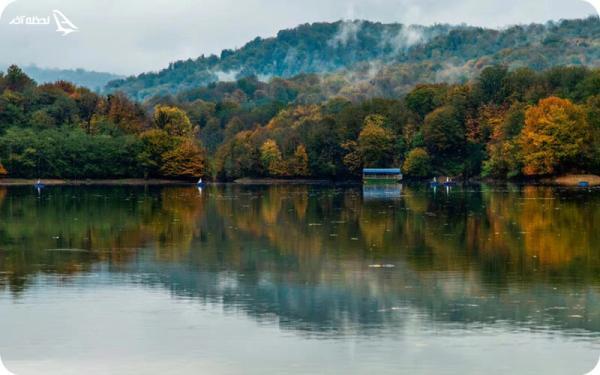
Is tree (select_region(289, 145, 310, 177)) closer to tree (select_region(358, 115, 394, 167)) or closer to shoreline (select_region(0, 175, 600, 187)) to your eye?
shoreline (select_region(0, 175, 600, 187))

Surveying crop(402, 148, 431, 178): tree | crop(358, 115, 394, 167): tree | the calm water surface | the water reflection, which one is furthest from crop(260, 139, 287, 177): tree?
the calm water surface

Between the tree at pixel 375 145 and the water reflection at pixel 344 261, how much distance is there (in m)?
69.2

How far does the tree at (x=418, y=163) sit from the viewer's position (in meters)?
116

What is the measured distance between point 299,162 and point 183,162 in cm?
1512

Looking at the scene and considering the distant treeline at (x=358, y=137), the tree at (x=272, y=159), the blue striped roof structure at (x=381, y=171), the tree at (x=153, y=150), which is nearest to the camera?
the distant treeline at (x=358, y=137)

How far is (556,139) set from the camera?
94.1 meters

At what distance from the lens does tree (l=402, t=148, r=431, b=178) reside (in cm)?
11625

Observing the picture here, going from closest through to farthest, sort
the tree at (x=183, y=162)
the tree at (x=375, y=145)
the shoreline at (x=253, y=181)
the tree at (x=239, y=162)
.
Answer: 1. the shoreline at (x=253, y=181)
2. the tree at (x=183, y=162)
3. the tree at (x=375, y=145)
4. the tree at (x=239, y=162)

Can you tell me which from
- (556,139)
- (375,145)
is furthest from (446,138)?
(556,139)

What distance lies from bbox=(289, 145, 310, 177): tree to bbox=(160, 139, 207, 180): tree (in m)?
11.8

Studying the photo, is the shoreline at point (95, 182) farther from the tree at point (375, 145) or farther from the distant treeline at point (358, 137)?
the tree at point (375, 145)

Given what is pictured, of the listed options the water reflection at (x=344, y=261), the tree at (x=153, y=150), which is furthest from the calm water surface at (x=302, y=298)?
the tree at (x=153, y=150)

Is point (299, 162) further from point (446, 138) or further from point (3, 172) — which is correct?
Result: point (3, 172)

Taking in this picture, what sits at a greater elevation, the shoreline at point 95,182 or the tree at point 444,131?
the tree at point 444,131
